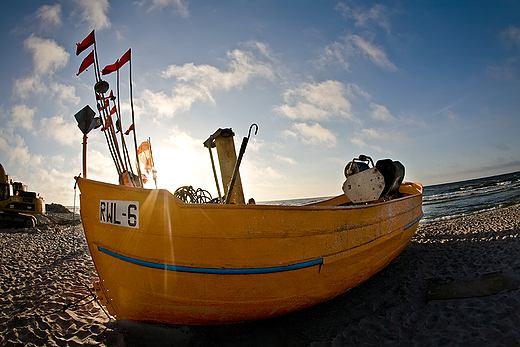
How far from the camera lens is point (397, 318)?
4.25 meters

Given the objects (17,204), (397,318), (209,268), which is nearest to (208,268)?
(209,268)

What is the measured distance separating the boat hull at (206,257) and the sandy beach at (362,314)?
12.5 inches

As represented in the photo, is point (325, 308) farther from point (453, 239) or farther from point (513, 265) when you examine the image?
point (453, 239)

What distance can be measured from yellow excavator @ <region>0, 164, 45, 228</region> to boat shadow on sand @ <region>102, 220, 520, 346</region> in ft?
56.0

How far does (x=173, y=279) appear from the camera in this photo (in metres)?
3.37

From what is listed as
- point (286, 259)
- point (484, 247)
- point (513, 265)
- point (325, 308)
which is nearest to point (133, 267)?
point (286, 259)

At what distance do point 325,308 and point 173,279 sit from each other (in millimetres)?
2676

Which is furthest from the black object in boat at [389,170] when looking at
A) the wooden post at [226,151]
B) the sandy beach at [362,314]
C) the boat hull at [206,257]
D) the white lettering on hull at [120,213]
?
the white lettering on hull at [120,213]

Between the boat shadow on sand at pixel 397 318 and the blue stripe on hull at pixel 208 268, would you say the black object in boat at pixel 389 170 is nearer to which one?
the boat shadow on sand at pixel 397 318

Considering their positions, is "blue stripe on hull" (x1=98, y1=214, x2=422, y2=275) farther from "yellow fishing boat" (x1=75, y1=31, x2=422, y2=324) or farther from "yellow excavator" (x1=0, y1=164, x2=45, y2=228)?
"yellow excavator" (x1=0, y1=164, x2=45, y2=228)

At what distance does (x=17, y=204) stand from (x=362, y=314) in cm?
2007

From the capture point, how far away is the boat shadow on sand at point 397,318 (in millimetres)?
3723

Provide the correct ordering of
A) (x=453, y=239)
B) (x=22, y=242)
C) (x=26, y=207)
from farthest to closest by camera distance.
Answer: (x=26, y=207)
(x=22, y=242)
(x=453, y=239)

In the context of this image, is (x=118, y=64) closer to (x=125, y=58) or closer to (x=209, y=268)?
(x=125, y=58)
